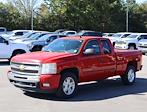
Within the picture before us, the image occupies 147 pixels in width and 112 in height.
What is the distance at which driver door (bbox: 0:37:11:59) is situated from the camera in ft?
72.9

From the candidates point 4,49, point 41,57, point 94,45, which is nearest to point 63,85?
point 41,57

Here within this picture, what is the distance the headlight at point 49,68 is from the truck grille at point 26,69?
0.49ft

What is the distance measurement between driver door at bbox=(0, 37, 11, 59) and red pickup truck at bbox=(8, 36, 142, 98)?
921 cm

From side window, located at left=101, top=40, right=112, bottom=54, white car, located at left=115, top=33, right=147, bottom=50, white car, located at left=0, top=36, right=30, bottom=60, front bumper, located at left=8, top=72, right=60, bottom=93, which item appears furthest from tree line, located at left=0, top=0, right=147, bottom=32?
front bumper, located at left=8, top=72, right=60, bottom=93

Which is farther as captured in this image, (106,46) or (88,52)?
(106,46)

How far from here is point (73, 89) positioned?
1224 cm

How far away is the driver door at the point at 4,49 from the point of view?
72.9 feet

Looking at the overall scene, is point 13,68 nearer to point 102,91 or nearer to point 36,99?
point 36,99

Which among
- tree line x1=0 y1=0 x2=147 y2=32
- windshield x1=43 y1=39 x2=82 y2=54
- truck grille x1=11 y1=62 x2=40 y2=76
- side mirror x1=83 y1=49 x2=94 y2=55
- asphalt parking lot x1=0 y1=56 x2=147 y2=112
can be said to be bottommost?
asphalt parking lot x1=0 y1=56 x2=147 y2=112

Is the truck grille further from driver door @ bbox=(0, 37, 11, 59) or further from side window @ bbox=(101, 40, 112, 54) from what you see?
driver door @ bbox=(0, 37, 11, 59)

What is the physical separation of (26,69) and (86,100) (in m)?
1.88

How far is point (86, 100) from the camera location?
1175 cm

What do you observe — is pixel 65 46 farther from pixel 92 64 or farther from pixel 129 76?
pixel 129 76

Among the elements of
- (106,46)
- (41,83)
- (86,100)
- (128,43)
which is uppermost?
(106,46)
